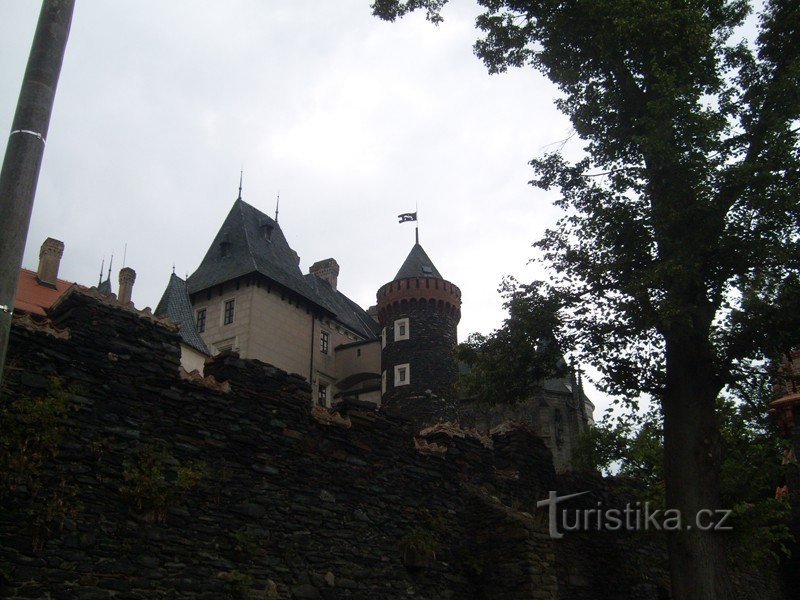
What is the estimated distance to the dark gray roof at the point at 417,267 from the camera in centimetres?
4403

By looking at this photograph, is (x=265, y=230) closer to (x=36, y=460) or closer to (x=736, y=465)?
(x=736, y=465)

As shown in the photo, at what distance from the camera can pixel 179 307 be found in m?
34.9

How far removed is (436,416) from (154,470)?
29007mm

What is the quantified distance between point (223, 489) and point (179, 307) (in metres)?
26.3

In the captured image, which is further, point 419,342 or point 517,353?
point 419,342

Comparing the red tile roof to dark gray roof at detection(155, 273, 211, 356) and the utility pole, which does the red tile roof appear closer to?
dark gray roof at detection(155, 273, 211, 356)

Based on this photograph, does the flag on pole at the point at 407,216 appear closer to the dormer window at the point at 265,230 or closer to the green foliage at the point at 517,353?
the dormer window at the point at 265,230

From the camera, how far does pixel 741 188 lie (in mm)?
11844

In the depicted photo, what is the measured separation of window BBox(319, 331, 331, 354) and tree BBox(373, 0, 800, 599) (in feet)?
92.9

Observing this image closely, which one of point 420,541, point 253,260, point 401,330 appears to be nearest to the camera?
point 420,541

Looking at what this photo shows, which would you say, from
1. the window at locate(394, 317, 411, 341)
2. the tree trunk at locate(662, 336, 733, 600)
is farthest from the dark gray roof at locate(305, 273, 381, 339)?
the tree trunk at locate(662, 336, 733, 600)

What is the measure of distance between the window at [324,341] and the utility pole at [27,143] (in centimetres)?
3600

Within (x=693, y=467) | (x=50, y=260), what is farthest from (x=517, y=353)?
(x=50, y=260)

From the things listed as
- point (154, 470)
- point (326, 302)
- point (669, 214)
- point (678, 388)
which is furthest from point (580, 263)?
point (326, 302)
